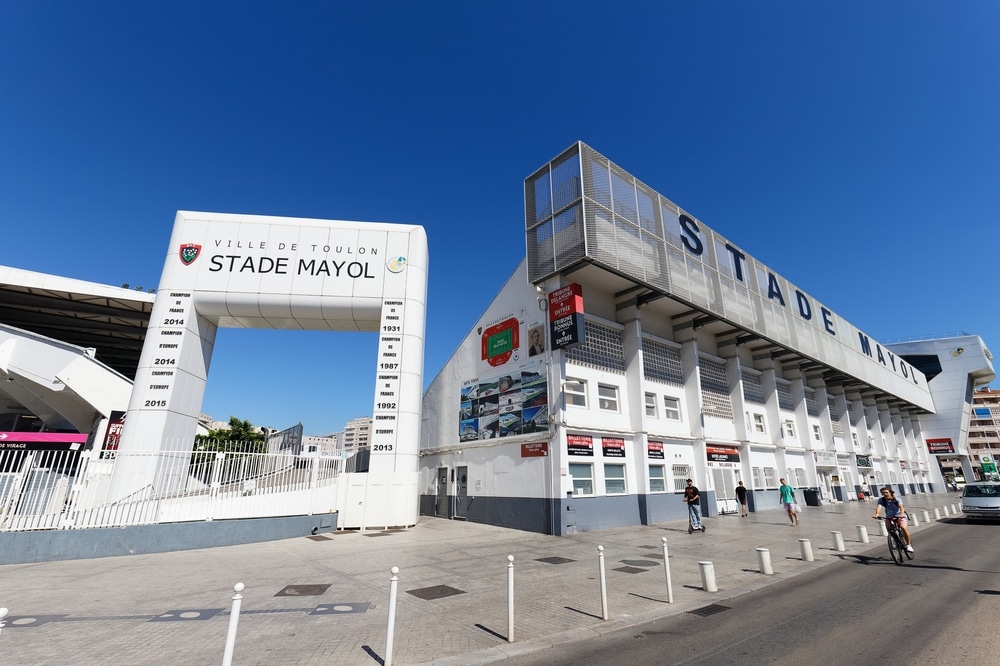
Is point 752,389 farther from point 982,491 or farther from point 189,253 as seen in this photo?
point 189,253

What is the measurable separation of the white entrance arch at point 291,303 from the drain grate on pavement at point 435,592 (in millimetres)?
10037

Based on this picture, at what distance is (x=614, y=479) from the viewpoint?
2030cm

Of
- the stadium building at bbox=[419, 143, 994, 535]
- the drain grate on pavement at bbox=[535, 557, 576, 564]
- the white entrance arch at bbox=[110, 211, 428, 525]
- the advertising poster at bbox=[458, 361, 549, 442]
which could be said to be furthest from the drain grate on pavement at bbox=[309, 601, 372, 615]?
the advertising poster at bbox=[458, 361, 549, 442]

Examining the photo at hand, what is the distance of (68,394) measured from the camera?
30406 mm

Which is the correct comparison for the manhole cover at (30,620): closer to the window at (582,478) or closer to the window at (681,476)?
the window at (582,478)

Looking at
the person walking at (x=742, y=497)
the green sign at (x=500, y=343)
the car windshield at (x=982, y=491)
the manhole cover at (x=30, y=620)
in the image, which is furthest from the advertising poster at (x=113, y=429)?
the car windshield at (x=982, y=491)

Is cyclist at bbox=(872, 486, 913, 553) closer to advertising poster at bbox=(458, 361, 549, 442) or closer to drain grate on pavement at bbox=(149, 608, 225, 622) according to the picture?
advertising poster at bbox=(458, 361, 549, 442)

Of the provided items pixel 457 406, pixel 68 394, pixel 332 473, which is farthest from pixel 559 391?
pixel 68 394

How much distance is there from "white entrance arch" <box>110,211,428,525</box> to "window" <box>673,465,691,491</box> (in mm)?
13318

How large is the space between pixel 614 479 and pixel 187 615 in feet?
55.5

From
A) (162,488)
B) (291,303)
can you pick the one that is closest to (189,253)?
(291,303)

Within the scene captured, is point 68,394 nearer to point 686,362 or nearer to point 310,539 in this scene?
point 310,539

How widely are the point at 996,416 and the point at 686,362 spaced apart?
125365 mm

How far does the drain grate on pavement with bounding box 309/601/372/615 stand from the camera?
720 cm
